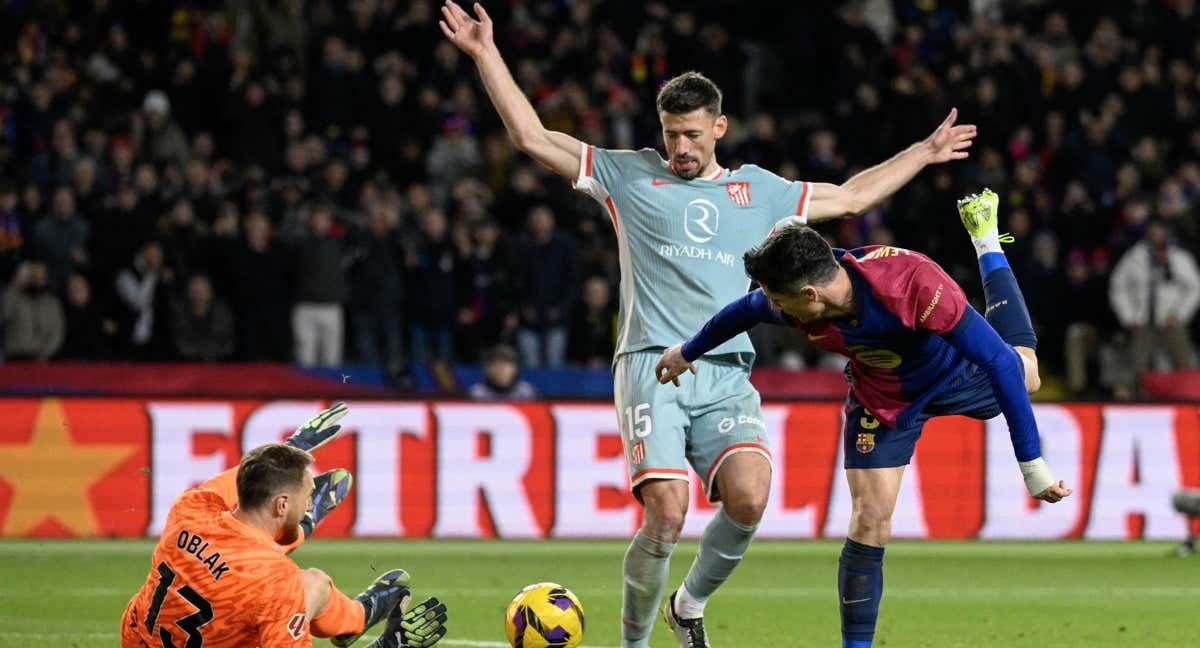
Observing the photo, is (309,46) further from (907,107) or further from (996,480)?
(996,480)

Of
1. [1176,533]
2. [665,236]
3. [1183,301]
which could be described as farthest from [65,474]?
[1183,301]

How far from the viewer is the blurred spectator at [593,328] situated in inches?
664

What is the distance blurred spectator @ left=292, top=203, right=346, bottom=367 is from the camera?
1652cm

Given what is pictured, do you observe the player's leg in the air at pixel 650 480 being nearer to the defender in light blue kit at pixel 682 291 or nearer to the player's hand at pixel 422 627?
the defender in light blue kit at pixel 682 291

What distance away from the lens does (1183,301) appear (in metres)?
17.4

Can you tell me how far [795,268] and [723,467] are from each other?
126 cm

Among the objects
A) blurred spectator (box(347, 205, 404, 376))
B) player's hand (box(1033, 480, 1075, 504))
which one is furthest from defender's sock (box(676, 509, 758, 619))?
blurred spectator (box(347, 205, 404, 376))

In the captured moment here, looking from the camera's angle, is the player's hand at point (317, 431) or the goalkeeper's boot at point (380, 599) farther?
the player's hand at point (317, 431)

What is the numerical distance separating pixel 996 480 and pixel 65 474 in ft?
24.1

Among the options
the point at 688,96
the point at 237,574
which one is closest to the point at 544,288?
the point at 688,96

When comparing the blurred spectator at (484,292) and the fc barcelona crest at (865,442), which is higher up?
the blurred spectator at (484,292)

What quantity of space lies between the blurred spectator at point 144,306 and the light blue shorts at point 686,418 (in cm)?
984

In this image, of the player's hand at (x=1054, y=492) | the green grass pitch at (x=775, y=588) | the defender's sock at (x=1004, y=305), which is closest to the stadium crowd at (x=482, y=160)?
the green grass pitch at (x=775, y=588)

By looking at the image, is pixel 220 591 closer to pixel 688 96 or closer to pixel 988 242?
pixel 688 96
